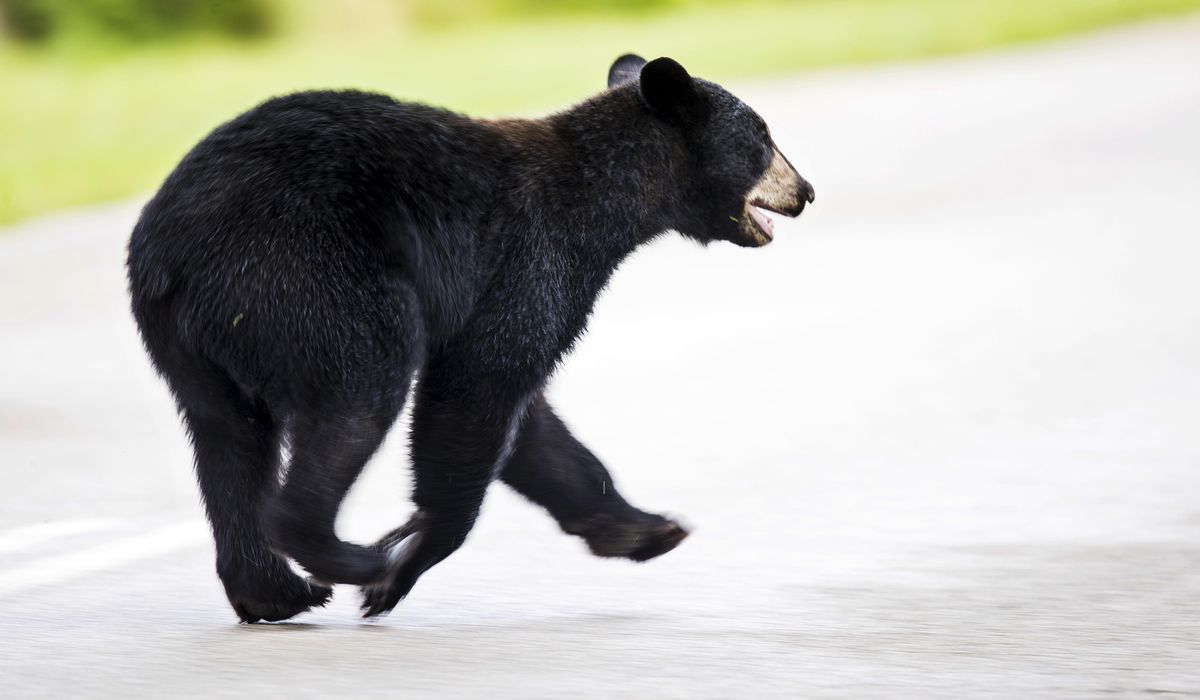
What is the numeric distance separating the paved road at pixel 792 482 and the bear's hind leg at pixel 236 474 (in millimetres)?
202

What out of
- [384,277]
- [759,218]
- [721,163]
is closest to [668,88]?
[721,163]

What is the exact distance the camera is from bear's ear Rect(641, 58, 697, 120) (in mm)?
5684

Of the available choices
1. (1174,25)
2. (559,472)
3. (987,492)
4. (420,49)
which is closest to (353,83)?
(420,49)

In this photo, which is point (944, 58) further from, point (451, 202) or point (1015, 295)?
point (451, 202)

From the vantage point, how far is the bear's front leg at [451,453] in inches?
210

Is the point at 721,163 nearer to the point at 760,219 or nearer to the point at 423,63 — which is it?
the point at 760,219

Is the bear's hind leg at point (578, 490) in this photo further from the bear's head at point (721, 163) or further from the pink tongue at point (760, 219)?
the pink tongue at point (760, 219)

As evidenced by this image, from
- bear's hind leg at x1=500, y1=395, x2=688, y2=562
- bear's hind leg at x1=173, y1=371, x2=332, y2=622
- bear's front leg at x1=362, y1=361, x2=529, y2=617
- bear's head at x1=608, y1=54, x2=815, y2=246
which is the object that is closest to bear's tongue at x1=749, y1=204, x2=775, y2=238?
bear's head at x1=608, y1=54, x2=815, y2=246

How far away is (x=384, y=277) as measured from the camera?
5.10 meters

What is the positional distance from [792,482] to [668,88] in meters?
2.99

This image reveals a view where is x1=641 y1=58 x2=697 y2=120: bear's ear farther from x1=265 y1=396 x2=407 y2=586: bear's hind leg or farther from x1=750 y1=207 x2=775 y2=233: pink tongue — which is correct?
x1=265 y1=396 x2=407 y2=586: bear's hind leg

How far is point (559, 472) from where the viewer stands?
6.11 m

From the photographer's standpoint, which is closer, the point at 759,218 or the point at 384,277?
the point at 384,277

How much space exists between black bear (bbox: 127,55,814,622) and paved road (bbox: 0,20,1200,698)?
1.41ft
